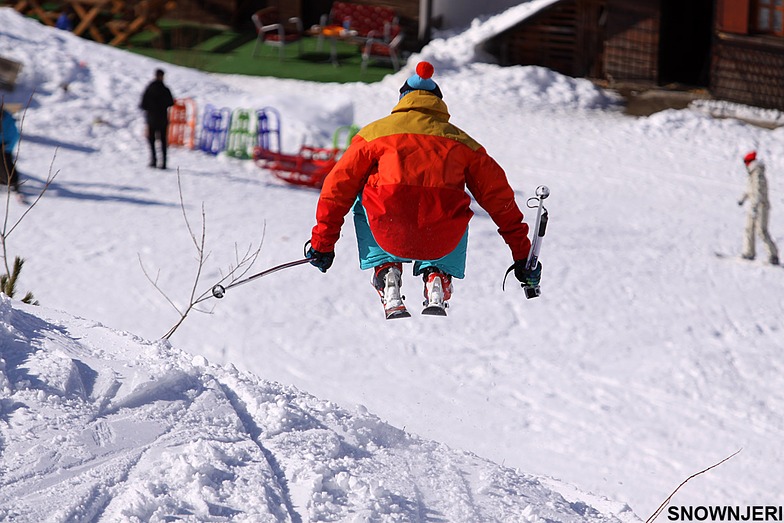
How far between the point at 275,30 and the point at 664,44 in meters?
7.93

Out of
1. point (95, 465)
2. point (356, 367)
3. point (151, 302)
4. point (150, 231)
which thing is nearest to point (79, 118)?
point (150, 231)

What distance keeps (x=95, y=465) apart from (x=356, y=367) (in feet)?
17.6

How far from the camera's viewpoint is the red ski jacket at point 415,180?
5.50 metres

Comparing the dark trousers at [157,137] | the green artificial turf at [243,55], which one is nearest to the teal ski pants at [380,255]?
the dark trousers at [157,137]

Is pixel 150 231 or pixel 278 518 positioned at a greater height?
pixel 278 518

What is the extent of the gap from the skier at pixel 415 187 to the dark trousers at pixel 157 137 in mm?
10278

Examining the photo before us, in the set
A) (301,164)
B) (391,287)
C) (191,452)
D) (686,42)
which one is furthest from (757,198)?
(191,452)

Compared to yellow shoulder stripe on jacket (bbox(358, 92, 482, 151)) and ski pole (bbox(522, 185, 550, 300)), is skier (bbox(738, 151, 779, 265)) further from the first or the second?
yellow shoulder stripe on jacket (bbox(358, 92, 482, 151))

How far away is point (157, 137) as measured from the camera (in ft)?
53.4

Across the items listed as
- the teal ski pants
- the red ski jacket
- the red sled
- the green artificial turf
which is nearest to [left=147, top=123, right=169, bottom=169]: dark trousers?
the red sled

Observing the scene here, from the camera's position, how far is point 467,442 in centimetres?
974

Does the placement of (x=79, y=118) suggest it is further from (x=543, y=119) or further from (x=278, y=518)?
(x=278, y=518)

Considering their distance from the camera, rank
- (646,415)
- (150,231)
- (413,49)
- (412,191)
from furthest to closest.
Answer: (413,49), (150,231), (646,415), (412,191)

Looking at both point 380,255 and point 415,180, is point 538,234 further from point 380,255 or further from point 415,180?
point 380,255
